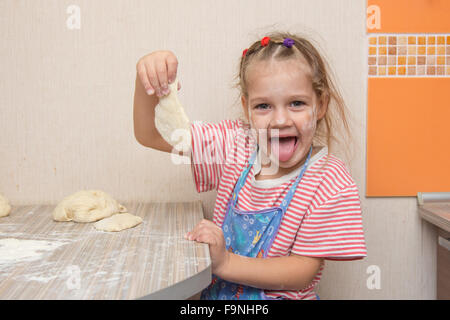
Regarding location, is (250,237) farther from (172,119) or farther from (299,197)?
(172,119)

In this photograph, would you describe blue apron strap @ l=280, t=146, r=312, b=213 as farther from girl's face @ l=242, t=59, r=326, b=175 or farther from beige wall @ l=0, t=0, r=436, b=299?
beige wall @ l=0, t=0, r=436, b=299

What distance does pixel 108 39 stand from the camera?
1.12 metres

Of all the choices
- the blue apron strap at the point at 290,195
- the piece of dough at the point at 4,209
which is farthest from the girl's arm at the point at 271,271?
the piece of dough at the point at 4,209

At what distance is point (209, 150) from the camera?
1.00 metres

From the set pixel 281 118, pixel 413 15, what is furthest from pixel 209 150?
pixel 413 15

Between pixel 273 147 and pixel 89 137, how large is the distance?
53cm

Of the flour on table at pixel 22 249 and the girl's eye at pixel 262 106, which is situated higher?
the girl's eye at pixel 262 106

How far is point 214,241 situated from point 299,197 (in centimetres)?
22

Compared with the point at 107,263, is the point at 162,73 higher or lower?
higher

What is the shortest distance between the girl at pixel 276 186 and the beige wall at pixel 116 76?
0.21m

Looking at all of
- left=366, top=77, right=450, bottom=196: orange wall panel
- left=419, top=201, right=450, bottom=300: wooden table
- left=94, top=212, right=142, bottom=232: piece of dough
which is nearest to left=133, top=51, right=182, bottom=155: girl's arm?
left=94, top=212, right=142, bottom=232: piece of dough

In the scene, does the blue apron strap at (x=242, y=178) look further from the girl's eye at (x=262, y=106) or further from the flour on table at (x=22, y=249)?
the flour on table at (x=22, y=249)

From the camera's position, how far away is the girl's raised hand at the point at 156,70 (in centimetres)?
79

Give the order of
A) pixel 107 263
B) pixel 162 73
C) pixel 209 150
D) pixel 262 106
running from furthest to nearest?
1. pixel 209 150
2. pixel 262 106
3. pixel 162 73
4. pixel 107 263
